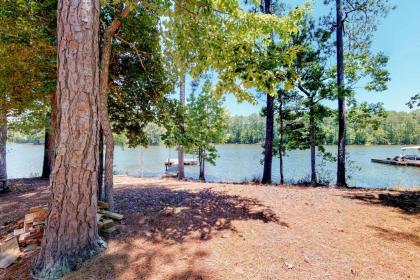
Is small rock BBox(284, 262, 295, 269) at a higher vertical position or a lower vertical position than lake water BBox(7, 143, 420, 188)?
higher

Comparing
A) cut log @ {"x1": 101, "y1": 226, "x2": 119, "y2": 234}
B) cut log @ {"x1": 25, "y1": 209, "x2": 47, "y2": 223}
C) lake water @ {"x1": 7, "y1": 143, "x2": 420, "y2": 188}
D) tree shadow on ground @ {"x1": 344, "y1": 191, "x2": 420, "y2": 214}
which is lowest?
lake water @ {"x1": 7, "y1": 143, "x2": 420, "y2": 188}

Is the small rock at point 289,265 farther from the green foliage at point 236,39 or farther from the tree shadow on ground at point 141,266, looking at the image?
the green foliage at point 236,39

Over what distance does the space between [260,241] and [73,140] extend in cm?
263

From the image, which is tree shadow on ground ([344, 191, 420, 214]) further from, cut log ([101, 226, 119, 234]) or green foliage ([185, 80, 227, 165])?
green foliage ([185, 80, 227, 165])

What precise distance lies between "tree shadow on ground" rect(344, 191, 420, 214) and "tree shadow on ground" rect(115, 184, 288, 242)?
2505 millimetres

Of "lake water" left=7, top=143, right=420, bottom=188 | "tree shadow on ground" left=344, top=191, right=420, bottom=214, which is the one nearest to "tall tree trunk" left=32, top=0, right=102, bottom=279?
"tree shadow on ground" left=344, top=191, right=420, bottom=214

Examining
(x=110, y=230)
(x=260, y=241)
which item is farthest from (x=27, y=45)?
(x=260, y=241)

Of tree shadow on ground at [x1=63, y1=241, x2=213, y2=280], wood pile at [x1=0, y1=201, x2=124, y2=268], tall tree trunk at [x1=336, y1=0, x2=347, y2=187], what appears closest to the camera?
tree shadow on ground at [x1=63, y1=241, x2=213, y2=280]

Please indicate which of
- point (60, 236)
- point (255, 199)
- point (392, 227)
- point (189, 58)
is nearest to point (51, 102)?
point (189, 58)

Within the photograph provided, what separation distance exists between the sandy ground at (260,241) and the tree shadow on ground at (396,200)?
0.03m

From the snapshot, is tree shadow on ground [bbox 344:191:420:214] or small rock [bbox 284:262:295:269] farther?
tree shadow on ground [bbox 344:191:420:214]

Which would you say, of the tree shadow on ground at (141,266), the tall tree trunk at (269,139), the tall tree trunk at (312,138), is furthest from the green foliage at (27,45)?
the tall tree trunk at (312,138)

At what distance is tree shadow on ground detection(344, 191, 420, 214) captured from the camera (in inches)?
181

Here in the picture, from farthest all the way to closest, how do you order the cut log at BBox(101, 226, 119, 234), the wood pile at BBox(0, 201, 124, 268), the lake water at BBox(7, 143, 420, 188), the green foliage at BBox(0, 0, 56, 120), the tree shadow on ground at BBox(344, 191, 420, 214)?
1. the lake water at BBox(7, 143, 420, 188)
2. the tree shadow on ground at BBox(344, 191, 420, 214)
3. the green foliage at BBox(0, 0, 56, 120)
4. the cut log at BBox(101, 226, 119, 234)
5. the wood pile at BBox(0, 201, 124, 268)
